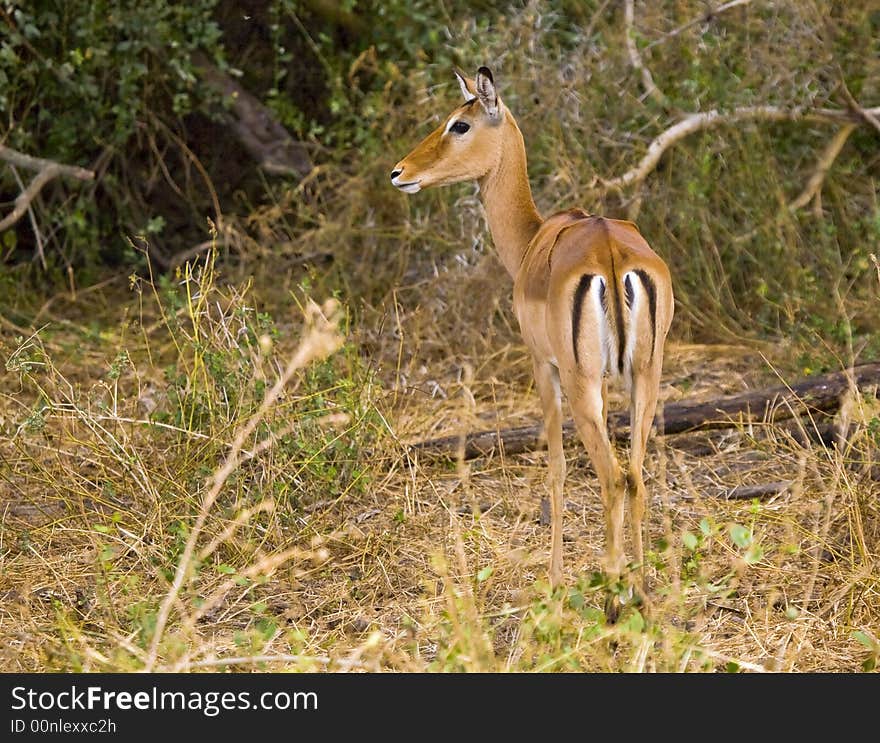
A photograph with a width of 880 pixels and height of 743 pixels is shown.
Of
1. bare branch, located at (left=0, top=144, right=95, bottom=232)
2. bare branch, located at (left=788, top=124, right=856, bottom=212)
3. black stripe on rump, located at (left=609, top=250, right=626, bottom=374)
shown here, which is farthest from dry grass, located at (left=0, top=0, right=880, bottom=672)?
bare branch, located at (left=0, top=144, right=95, bottom=232)

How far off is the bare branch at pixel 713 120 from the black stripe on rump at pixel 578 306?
2.71m

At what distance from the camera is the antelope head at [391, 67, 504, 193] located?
15.4ft

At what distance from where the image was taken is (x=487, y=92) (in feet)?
15.0

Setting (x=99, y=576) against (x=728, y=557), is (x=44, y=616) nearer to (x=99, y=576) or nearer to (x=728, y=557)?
(x=99, y=576)

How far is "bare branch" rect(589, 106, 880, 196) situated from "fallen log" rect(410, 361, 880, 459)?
5.05ft

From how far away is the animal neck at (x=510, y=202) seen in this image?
4625 millimetres

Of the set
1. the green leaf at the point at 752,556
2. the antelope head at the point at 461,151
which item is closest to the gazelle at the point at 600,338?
the green leaf at the point at 752,556

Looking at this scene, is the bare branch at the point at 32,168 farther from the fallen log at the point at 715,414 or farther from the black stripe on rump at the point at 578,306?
the black stripe on rump at the point at 578,306

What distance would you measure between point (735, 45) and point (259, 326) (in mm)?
3051

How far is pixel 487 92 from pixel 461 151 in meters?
0.22

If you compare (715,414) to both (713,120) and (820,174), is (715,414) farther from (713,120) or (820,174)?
(820,174)

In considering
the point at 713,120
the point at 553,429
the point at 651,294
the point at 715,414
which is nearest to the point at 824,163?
the point at 713,120

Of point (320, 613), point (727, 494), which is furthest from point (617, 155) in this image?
point (320, 613)

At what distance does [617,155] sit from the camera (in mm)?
6707
